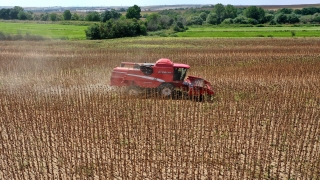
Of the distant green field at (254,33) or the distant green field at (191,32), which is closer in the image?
the distant green field at (191,32)

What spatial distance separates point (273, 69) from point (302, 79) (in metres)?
2.54

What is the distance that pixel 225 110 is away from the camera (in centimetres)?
1098

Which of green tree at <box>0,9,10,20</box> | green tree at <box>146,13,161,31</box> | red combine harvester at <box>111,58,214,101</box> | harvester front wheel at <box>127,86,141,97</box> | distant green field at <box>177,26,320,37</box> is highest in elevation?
green tree at <box>0,9,10,20</box>

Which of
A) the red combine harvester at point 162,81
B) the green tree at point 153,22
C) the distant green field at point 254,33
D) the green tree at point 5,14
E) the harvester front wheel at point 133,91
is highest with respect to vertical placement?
the green tree at point 5,14

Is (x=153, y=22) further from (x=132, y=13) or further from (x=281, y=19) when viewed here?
(x=281, y=19)

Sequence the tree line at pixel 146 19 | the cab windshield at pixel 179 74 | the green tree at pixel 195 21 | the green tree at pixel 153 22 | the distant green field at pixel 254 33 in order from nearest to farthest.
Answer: the cab windshield at pixel 179 74 < the tree line at pixel 146 19 < the distant green field at pixel 254 33 < the green tree at pixel 153 22 < the green tree at pixel 195 21

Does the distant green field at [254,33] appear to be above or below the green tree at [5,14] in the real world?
below

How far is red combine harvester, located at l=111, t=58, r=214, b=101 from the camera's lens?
12.4 meters

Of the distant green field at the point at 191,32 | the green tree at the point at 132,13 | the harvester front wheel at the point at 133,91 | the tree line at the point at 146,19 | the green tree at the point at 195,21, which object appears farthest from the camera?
the green tree at the point at 132,13

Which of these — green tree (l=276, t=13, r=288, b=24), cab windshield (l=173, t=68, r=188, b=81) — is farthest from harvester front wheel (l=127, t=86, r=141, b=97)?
green tree (l=276, t=13, r=288, b=24)

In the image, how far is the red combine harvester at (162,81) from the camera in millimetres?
12375

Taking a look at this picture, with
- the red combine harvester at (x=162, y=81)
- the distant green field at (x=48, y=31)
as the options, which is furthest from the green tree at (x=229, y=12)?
the red combine harvester at (x=162, y=81)

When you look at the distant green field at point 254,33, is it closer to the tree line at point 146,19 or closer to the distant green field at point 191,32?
the distant green field at point 191,32

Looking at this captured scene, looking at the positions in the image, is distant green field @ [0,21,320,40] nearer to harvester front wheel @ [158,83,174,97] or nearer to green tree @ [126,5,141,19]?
green tree @ [126,5,141,19]
